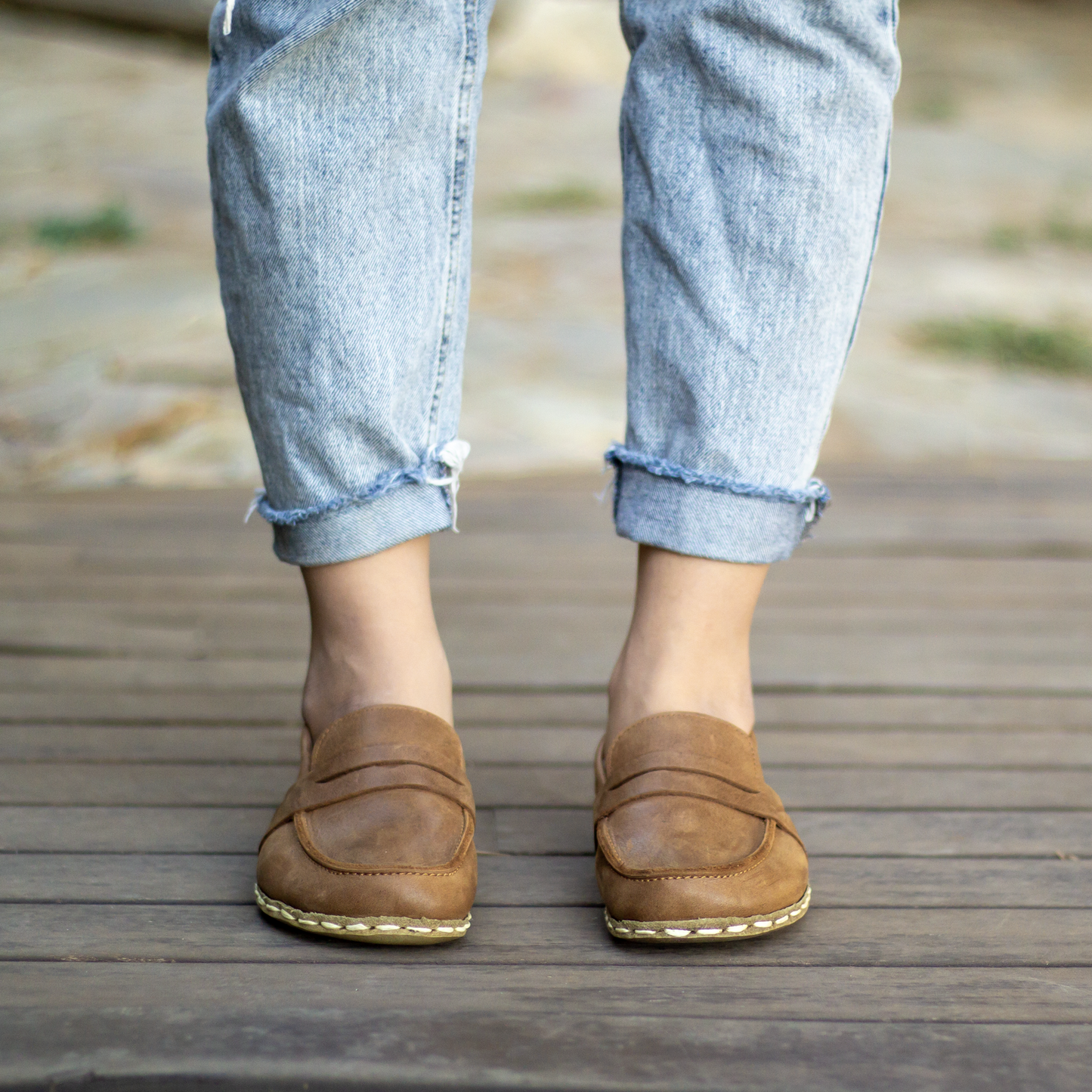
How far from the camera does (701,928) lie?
70cm

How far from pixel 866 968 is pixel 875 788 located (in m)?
0.27

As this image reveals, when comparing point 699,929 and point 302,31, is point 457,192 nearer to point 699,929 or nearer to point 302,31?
point 302,31

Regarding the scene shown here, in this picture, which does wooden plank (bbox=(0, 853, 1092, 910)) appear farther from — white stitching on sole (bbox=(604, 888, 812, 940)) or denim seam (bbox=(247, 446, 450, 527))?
denim seam (bbox=(247, 446, 450, 527))

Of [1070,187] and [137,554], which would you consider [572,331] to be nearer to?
[137,554]

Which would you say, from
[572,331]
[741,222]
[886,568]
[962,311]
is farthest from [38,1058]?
[962,311]

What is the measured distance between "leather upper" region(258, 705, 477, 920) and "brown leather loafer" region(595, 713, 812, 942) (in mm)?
92

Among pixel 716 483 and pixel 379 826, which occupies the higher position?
pixel 716 483

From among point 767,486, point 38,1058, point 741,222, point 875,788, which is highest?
point 741,222

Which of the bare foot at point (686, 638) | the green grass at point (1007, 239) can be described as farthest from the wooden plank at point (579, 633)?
the green grass at point (1007, 239)

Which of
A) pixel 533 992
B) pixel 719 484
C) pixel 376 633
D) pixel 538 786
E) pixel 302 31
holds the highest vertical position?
pixel 302 31

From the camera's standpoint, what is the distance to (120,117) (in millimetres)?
4805

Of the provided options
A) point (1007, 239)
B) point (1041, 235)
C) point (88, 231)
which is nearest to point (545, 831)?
point (88, 231)

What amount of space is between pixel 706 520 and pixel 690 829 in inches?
7.4

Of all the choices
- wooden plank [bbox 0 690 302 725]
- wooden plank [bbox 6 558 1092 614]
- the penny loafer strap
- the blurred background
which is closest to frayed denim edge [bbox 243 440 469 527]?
the penny loafer strap
